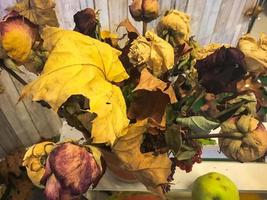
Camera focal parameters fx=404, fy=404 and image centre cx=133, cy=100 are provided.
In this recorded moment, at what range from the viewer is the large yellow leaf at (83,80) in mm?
443

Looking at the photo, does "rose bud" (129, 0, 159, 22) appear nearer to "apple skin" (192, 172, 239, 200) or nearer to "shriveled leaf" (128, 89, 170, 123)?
"shriveled leaf" (128, 89, 170, 123)

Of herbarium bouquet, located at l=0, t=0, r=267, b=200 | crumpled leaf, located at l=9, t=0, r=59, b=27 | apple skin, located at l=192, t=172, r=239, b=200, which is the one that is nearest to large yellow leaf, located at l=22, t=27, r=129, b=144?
herbarium bouquet, located at l=0, t=0, r=267, b=200

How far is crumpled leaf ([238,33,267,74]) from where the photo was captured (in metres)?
0.51

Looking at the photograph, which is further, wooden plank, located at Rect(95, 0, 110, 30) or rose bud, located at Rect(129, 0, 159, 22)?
wooden plank, located at Rect(95, 0, 110, 30)

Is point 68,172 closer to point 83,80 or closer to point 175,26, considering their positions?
point 83,80

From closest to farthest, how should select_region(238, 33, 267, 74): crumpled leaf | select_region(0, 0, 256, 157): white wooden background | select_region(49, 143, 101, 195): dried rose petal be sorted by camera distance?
select_region(49, 143, 101, 195): dried rose petal
select_region(238, 33, 267, 74): crumpled leaf
select_region(0, 0, 256, 157): white wooden background

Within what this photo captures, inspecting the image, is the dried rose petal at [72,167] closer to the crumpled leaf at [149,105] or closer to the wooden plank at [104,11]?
the crumpled leaf at [149,105]

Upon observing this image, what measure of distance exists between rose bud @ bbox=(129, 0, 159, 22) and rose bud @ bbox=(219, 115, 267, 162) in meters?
0.19

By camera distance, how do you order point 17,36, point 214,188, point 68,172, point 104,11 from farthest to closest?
point 104,11, point 214,188, point 17,36, point 68,172

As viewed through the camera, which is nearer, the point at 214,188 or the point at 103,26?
the point at 214,188

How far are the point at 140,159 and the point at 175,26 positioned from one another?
19 cm

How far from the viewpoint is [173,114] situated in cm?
58

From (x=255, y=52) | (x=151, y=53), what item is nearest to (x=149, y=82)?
(x=151, y=53)

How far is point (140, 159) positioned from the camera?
51cm
